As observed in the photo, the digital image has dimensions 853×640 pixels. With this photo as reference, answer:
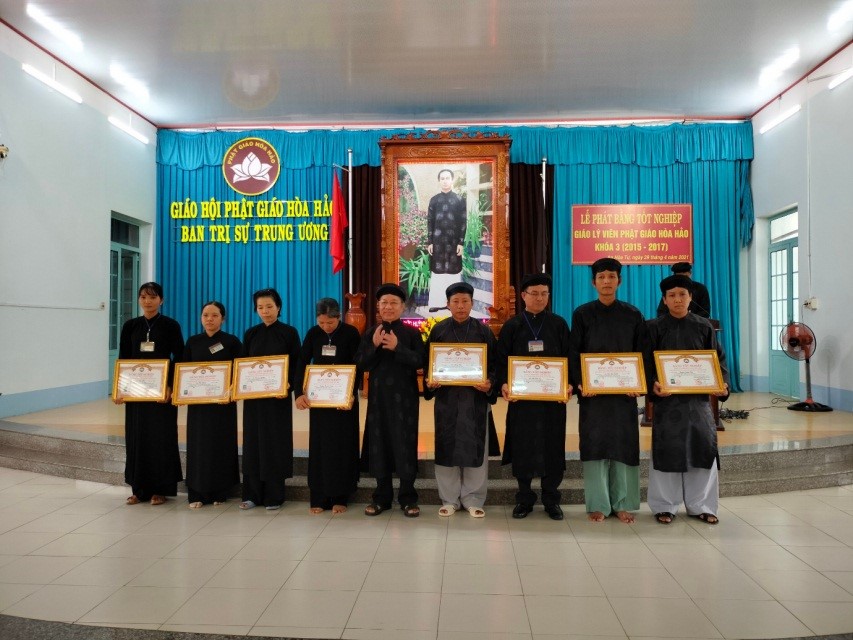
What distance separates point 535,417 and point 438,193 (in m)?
5.01

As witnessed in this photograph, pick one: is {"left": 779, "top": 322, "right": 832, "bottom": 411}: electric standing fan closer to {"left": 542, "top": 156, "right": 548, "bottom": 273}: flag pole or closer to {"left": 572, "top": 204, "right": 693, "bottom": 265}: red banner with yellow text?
{"left": 572, "top": 204, "right": 693, "bottom": 265}: red banner with yellow text

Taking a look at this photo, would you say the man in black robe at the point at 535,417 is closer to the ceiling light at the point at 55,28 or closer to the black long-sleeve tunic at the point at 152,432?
the black long-sleeve tunic at the point at 152,432

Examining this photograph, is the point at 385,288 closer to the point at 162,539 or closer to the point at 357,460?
the point at 357,460

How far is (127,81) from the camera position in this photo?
730 centimetres

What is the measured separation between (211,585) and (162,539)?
30.4 inches

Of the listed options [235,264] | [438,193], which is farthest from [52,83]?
[438,193]

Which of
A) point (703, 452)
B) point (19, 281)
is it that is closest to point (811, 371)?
point (703, 452)

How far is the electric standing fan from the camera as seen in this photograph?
21.0 ft

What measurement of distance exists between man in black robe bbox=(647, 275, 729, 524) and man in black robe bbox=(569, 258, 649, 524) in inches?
5.0

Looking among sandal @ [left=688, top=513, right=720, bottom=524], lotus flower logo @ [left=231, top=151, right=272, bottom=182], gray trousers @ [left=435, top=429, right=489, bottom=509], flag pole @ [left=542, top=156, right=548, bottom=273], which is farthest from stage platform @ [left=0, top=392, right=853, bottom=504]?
lotus flower logo @ [left=231, top=151, right=272, bottom=182]

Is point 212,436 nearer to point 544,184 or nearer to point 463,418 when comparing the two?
point 463,418

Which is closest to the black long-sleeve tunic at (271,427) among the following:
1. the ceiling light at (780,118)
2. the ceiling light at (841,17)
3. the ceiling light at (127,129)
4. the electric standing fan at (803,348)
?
the electric standing fan at (803,348)

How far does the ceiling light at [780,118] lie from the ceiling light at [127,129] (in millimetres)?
8098

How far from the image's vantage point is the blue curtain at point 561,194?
8391mm
